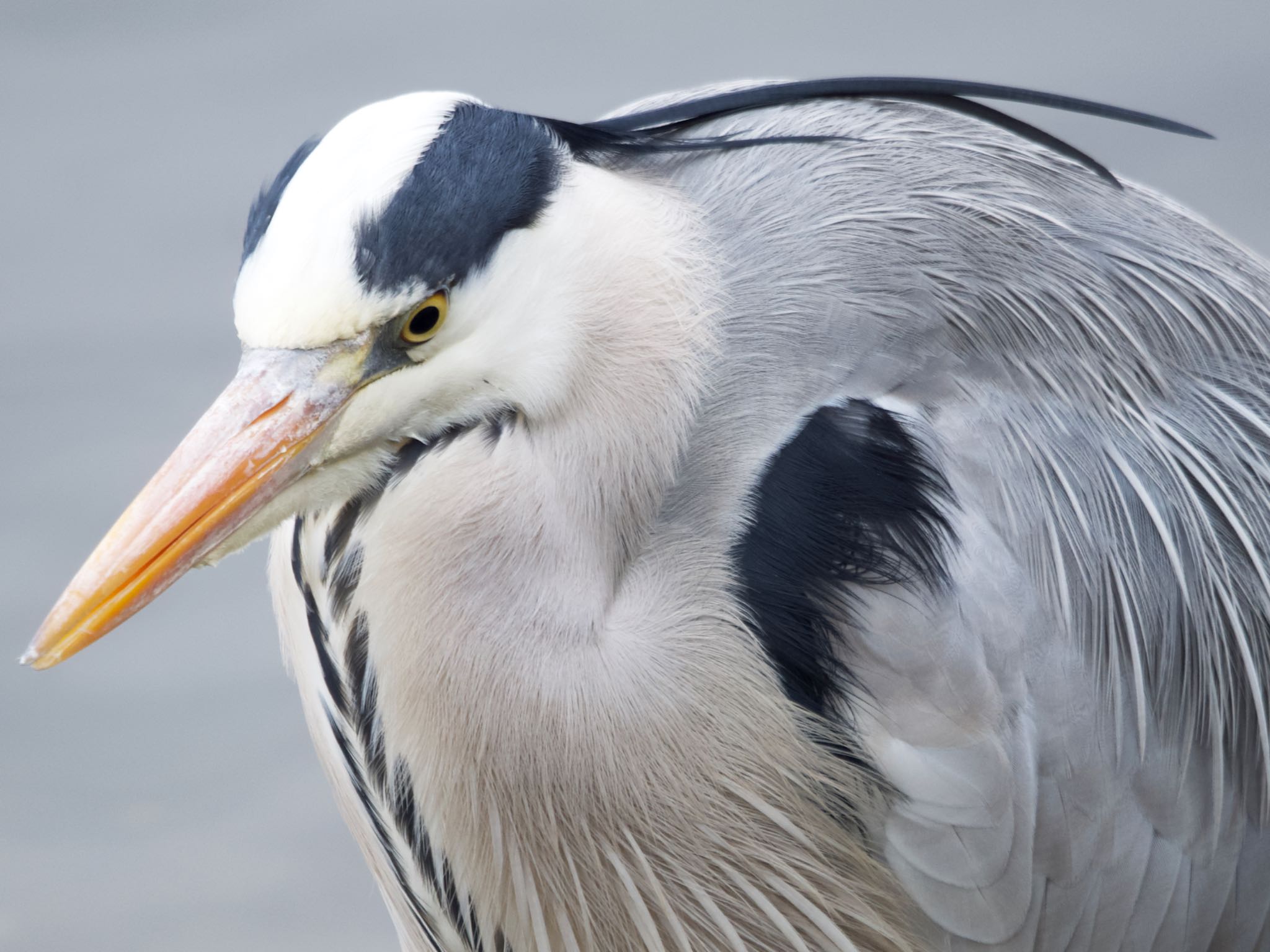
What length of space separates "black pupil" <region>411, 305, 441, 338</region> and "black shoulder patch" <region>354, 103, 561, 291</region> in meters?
0.03

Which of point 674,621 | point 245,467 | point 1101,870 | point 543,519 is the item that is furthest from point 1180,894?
point 245,467

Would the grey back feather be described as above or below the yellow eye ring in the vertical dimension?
below

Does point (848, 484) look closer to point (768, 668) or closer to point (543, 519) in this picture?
point (768, 668)

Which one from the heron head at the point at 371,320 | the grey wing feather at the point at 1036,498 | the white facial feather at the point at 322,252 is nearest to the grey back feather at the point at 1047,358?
the grey wing feather at the point at 1036,498

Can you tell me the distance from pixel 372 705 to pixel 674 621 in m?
0.28

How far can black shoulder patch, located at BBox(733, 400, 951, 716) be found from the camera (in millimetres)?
1296

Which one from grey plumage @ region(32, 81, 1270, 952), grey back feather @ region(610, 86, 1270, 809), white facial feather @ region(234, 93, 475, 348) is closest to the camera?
white facial feather @ region(234, 93, 475, 348)

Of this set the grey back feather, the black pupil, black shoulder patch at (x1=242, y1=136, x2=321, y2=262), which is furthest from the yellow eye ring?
the grey back feather

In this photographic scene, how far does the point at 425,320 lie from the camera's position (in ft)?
3.68

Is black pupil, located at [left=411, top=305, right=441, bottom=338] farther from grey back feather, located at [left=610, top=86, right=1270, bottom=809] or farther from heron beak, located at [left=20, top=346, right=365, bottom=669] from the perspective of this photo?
grey back feather, located at [left=610, top=86, right=1270, bottom=809]

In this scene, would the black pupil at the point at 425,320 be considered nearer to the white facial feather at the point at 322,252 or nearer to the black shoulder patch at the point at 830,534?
the white facial feather at the point at 322,252

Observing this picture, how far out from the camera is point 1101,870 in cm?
140

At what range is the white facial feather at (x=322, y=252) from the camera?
3.47 ft

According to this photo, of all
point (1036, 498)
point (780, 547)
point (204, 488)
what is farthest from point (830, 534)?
point (204, 488)
